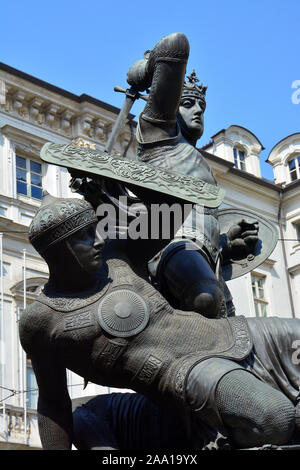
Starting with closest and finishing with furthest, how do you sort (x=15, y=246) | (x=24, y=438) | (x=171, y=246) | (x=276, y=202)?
(x=171, y=246) < (x=24, y=438) < (x=15, y=246) < (x=276, y=202)

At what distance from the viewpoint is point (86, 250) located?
3.98 meters

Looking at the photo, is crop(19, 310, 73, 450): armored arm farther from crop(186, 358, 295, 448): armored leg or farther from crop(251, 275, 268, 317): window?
crop(251, 275, 268, 317): window

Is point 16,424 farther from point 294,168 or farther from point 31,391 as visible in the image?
point 294,168

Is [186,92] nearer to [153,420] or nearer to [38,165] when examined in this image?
[153,420]

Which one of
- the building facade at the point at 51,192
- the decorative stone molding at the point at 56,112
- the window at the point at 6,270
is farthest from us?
the decorative stone molding at the point at 56,112

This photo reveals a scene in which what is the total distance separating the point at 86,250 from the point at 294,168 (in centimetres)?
2887

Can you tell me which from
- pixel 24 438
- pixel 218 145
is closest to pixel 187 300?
pixel 24 438

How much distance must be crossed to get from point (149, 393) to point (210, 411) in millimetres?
355

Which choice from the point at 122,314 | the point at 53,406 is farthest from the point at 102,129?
the point at 122,314

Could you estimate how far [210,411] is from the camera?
3709 millimetres

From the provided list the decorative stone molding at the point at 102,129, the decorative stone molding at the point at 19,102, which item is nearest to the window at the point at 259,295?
the decorative stone molding at the point at 102,129

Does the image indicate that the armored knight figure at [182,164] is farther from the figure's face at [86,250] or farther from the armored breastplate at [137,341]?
the figure's face at [86,250]

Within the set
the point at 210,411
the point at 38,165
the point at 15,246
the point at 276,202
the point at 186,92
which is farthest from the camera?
the point at 276,202

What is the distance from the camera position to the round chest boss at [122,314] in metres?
3.88
